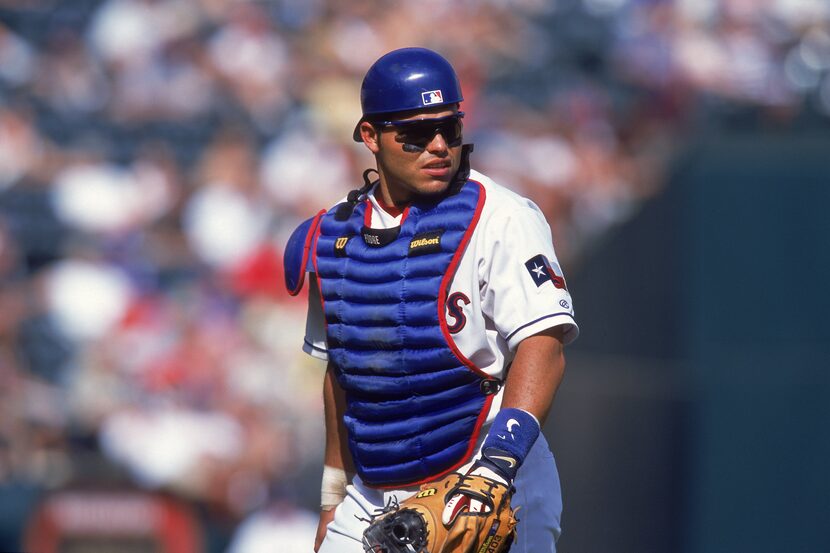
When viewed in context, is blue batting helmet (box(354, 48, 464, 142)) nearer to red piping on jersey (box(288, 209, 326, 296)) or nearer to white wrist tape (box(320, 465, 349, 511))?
red piping on jersey (box(288, 209, 326, 296))

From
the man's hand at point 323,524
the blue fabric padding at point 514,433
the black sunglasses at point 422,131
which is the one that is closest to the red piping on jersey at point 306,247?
the black sunglasses at point 422,131

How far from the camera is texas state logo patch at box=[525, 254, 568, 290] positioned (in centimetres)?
319

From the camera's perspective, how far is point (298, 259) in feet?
11.8

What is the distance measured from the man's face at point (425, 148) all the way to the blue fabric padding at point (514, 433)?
24.7 inches

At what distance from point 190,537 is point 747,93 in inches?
185

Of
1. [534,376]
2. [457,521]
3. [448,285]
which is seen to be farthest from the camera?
[448,285]

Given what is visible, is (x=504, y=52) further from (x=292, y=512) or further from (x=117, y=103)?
(x=292, y=512)

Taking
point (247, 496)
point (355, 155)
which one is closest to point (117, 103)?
point (355, 155)

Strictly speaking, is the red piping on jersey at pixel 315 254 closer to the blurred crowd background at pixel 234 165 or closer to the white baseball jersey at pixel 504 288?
the white baseball jersey at pixel 504 288

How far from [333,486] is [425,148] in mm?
1025

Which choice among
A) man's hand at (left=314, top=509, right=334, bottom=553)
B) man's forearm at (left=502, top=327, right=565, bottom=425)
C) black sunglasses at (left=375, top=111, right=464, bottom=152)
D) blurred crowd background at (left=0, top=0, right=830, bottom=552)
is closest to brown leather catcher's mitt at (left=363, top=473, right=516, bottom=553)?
man's forearm at (left=502, top=327, right=565, bottom=425)

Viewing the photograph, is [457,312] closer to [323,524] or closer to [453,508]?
[453,508]

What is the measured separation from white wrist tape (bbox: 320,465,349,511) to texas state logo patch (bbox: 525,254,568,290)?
927 millimetres

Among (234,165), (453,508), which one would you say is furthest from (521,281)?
(234,165)
